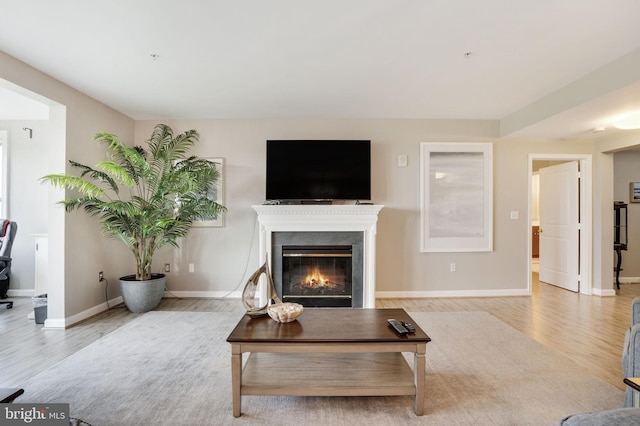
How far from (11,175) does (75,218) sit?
1954 mm

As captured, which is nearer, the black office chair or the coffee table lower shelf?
the coffee table lower shelf

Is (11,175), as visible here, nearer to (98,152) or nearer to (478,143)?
(98,152)

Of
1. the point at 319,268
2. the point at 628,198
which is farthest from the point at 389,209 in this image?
the point at 628,198

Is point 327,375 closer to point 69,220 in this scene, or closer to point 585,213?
point 69,220

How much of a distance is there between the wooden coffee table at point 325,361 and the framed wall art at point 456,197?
8.31 ft

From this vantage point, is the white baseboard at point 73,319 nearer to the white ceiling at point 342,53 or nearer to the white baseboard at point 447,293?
the white ceiling at point 342,53

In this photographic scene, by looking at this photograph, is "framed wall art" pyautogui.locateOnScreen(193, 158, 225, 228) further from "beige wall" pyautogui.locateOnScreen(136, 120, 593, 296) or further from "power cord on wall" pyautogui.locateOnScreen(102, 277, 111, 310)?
"power cord on wall" pyautogui.locateOnScreen(102, 277, 111, 310)

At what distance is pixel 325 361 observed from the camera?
192cm

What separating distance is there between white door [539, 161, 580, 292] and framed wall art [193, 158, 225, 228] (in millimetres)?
5013

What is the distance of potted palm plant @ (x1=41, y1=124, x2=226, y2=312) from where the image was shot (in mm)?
3275

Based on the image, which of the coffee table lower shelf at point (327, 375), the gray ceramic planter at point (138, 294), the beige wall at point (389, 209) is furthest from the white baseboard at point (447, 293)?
the gray ceramic planter at point (138, 294)

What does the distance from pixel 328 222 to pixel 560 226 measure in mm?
3740

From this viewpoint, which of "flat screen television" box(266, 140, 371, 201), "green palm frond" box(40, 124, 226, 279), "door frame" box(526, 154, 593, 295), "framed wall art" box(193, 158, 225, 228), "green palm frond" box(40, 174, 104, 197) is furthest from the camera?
"door frame" box(526, 154, 593, 295)

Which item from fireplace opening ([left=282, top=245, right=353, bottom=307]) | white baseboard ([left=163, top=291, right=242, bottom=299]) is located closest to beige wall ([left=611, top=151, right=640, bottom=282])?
fireplace opening ([left=282, top=245, right=353, bottom=307])
